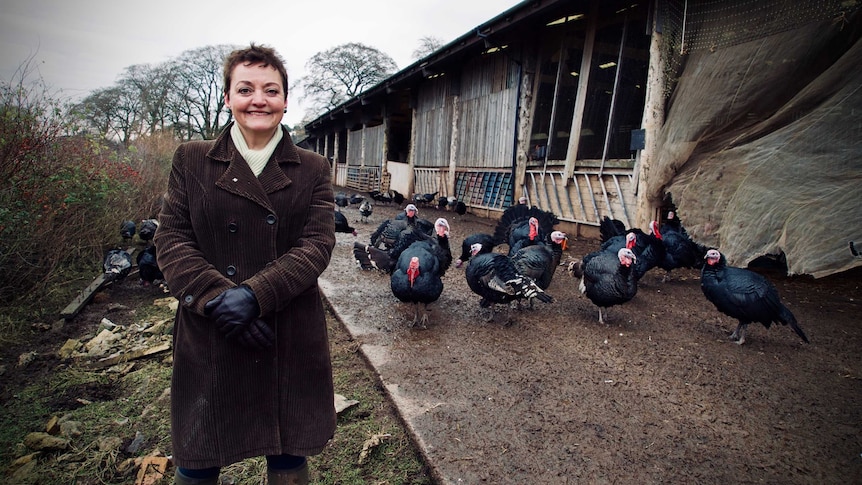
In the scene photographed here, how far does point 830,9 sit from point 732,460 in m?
5.12

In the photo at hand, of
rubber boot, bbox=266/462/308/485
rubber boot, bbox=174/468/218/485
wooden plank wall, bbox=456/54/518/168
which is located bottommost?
rubber boot, bbox=266/462/308/485

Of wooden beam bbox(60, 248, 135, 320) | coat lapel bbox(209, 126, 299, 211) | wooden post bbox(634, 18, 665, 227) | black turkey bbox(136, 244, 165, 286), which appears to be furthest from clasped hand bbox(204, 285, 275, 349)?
wooden post bbox(634, 18, 665, 227)

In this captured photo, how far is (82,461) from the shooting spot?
2.39m

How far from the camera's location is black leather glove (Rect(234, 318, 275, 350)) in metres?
1.36

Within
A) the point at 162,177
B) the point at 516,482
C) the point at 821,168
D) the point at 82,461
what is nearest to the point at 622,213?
the point at 821,168

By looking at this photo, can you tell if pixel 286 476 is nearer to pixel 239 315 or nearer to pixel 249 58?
pixel 239 315

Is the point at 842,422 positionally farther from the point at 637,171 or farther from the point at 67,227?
the point at 67,227

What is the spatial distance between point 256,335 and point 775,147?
5.93m

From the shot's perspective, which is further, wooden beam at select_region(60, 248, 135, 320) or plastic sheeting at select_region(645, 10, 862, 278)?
wooden beam at select_region(60, 248, 135, 320)

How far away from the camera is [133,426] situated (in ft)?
8.98

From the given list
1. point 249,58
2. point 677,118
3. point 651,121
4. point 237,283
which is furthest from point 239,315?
point 651,121

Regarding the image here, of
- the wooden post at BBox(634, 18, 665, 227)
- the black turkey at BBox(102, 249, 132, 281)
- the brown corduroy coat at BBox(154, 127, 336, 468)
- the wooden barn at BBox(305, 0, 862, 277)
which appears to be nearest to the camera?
the brown corduroy coat at BBox(154, 127, 336, 468)

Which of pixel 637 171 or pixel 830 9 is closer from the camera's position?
pixel 830 9

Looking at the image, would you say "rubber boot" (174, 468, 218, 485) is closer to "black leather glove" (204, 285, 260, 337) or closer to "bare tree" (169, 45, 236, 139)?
"black leather glove" (204, 285, 260, 337)
